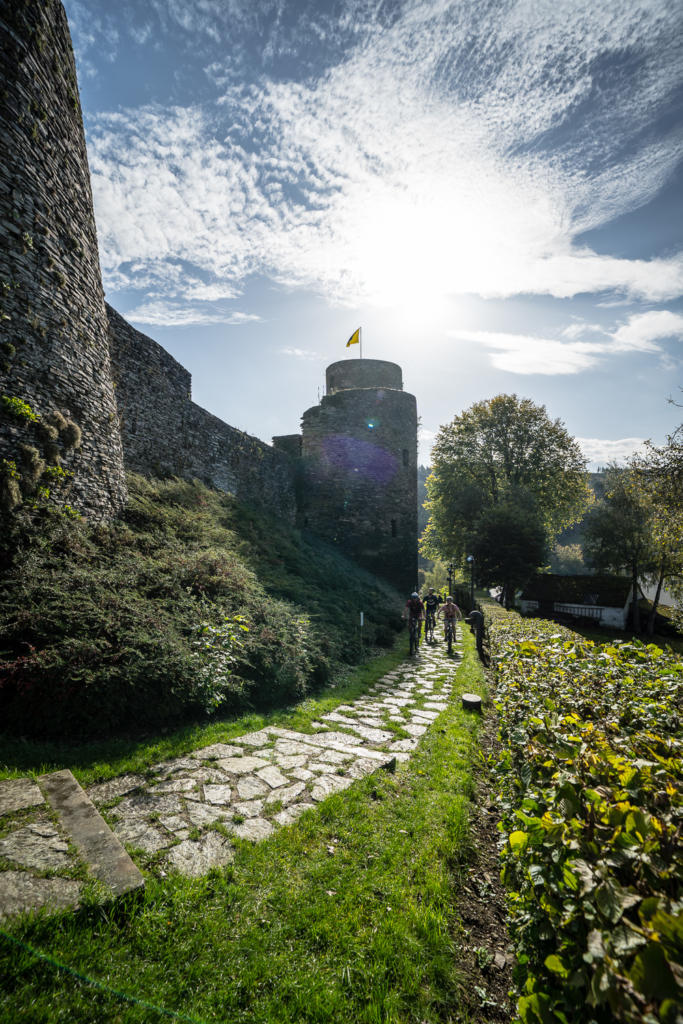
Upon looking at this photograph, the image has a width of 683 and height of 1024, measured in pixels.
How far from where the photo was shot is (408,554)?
20.5m

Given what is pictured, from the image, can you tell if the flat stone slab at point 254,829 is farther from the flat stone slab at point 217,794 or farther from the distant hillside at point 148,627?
the distant hillside at point 148,627

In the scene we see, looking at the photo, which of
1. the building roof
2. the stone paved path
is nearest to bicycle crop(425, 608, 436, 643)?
the stone paved path

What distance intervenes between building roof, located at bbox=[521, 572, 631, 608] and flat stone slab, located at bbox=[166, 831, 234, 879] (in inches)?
977

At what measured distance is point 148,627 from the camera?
17.7ft

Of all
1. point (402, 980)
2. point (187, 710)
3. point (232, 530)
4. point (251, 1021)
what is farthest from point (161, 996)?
point (232, 530)

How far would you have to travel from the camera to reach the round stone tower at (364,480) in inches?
792

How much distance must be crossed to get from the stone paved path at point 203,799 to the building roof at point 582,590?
22649 millimetres

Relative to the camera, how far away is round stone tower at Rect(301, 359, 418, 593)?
66.0ft

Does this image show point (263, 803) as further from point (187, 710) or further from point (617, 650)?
point (617, 650)

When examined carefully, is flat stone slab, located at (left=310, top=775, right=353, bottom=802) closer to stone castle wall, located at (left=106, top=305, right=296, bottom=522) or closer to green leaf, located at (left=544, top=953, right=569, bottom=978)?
A: green leaf, located at (left=544, top=953, right=569, bottom=978)

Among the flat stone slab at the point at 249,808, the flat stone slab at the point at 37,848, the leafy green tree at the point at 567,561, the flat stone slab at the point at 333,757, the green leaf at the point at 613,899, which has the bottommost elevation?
the leafy green tree at the point at 567,561

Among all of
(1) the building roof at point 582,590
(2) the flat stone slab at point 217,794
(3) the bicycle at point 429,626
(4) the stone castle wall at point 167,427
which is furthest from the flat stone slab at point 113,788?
(1) the building roof at point 582,590

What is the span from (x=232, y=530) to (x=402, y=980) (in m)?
9.77

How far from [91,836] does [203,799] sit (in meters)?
0.99
